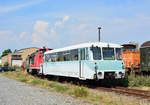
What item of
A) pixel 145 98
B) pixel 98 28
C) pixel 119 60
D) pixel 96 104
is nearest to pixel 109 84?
pixel 119 60

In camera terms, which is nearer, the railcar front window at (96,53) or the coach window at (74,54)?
the railcar front window at (96,53)

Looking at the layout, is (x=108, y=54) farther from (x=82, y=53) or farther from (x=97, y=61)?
(x=82, y=53)

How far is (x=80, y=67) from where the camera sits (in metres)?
20.0

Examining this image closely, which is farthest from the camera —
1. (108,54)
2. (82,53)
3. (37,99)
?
(82,53)

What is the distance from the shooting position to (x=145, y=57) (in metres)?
25.9

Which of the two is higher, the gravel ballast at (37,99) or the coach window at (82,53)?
the coach window at (82,53)

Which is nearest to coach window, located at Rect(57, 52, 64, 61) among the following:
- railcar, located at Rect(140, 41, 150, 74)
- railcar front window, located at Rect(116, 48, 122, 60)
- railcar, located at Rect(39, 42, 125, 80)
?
railcar, located at Rect(39, 42, 125, 80)

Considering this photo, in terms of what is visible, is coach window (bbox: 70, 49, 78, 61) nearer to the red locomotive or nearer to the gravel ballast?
the gravel ballast

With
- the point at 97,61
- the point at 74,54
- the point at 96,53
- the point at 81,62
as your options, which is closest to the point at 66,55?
the point at 74,54

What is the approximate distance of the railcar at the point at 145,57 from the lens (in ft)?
83.6

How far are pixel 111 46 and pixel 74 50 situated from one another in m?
2.99

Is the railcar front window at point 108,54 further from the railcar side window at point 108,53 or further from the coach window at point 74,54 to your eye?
the coach window at point 74,54

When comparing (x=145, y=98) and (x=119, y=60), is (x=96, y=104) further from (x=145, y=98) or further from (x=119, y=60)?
(x=119, y=60)

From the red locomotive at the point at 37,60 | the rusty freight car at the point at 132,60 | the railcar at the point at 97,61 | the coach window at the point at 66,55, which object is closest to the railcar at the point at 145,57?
the rusty freight car at the point at 132,60
